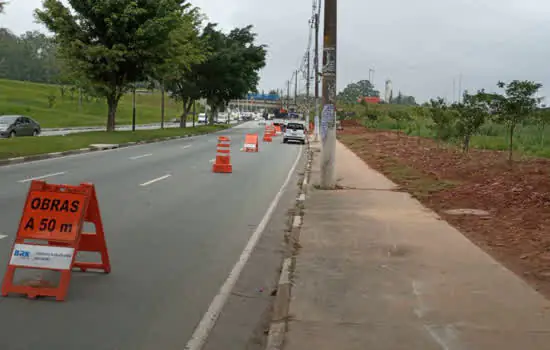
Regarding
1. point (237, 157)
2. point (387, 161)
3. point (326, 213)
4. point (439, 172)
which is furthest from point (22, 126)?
point (326, 213)

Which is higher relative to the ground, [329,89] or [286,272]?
[329,89]

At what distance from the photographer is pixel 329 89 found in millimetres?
15961

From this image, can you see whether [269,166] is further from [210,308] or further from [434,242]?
[210,308]

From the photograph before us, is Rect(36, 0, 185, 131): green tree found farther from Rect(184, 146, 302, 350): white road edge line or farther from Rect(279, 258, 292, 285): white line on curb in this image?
Rect(279, 258, 292, 285): white line on curb

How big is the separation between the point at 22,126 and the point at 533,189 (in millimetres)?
31095

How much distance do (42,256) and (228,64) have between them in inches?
2261

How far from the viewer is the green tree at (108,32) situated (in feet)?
117

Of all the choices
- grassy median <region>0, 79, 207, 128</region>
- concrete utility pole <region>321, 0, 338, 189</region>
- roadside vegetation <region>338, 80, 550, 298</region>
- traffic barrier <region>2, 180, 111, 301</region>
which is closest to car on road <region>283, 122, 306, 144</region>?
roadside vegetation <region>338, 80, 550, 298</region>

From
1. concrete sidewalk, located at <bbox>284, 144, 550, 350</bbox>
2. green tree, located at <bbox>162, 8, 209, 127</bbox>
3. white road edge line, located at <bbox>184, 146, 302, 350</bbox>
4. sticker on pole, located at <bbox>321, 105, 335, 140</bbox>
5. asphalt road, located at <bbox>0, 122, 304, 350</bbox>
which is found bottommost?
white road edge line, located at <bbox>184, 146, 302, 350</bbox>

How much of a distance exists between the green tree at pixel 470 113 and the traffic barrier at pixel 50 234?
17094 mm

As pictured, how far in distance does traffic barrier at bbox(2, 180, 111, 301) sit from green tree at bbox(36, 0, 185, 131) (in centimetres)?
3016

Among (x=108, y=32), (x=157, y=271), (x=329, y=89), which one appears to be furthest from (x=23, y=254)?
(x=108, y=32)

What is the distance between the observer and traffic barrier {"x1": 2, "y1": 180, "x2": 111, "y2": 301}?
628cm

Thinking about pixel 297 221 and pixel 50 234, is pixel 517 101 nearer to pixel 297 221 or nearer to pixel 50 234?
pixel 297 221
